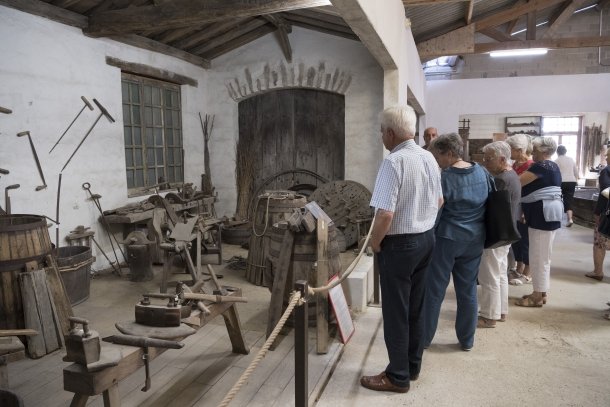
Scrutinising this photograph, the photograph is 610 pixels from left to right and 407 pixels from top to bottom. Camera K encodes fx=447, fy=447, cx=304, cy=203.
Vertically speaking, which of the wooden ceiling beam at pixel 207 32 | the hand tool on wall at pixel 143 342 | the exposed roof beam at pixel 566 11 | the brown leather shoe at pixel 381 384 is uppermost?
the exposed roof beam at pixel 566 11

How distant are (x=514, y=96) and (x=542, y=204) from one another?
297 inches

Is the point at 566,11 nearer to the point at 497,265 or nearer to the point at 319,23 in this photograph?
the point at 319,23

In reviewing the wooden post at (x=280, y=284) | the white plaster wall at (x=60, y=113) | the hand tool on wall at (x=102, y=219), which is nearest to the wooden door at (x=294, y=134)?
the white plaster wall at (x=60, y=113)

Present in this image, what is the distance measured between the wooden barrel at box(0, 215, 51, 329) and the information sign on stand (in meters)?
2.38

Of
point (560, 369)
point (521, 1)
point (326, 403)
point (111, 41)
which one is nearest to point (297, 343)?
point (326, 403)

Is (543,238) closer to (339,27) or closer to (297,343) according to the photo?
(297,343)

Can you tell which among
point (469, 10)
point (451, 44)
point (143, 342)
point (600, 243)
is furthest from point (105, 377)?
point (451, 44)

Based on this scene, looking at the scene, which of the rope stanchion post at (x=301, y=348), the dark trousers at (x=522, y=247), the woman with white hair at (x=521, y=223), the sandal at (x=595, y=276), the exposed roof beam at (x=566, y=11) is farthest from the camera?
the exposed roof beam at (x=566, y=11)

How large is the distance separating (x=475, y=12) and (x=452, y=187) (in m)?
6.39

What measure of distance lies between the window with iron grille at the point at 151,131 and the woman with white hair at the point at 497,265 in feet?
15.9

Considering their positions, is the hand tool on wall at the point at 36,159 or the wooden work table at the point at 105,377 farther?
the hand tool on wall at the point at 36,159

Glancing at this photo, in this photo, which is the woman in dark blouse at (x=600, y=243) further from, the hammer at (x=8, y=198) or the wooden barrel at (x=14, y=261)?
the hammer at (x=8, y=198)

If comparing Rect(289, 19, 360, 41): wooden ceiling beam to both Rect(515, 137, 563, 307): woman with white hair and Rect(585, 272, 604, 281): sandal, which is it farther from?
Rect(585, 272, 604, 281): sandal

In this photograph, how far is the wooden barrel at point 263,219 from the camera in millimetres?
5031
